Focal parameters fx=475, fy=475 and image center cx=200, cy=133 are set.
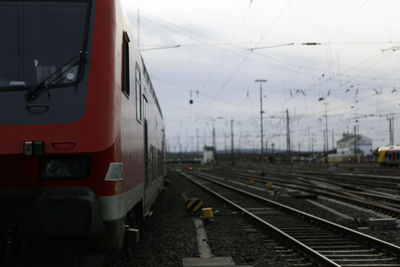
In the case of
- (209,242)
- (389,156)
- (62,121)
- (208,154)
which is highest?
(208,154)

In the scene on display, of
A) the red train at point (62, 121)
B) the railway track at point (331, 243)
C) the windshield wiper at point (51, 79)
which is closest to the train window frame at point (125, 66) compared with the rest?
the red train at point (62, 121)

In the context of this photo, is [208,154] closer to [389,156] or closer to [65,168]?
[389,156]

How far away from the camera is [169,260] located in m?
7.75

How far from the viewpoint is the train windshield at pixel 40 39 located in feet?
16.0

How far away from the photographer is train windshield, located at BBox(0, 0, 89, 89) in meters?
4.88

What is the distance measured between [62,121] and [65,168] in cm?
47

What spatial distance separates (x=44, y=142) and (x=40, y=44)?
3.70 feet

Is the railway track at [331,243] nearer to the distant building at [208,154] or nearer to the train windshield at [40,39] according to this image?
the train windshield at [40,39]

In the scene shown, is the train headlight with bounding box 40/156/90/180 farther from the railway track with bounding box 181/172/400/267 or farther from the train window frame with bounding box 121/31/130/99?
the railway track with bounding box 181/172/400/267

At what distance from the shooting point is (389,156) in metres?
63.2

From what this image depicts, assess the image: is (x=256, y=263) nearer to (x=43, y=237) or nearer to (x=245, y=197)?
(x=43, y=237)

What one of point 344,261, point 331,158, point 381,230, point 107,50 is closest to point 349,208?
point 381,230

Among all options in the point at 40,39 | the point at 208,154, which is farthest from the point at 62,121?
the point at 208,154

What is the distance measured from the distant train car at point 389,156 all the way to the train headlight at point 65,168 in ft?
207
